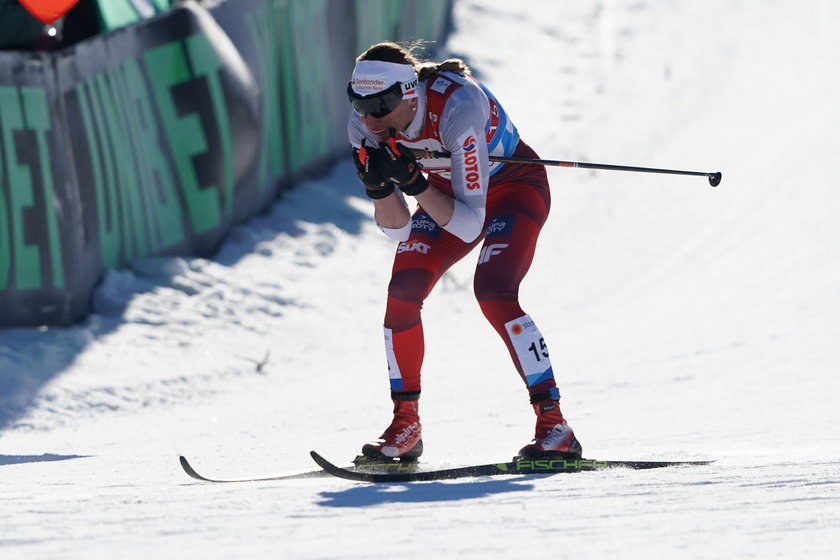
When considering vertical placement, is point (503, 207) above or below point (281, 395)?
above

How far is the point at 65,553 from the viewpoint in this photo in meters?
3.32

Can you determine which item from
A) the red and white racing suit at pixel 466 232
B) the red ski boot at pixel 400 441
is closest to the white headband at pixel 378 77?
the red and white racing suit at pixel 466 232

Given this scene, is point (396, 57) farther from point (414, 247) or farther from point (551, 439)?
point (551, 439)

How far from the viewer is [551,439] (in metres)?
4.81

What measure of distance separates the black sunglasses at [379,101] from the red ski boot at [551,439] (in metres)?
1.27

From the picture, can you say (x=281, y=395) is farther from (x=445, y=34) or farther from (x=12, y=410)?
(x=445, y=34)

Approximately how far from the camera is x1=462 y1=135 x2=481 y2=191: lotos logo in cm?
473

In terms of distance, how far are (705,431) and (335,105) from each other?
23.3 feet

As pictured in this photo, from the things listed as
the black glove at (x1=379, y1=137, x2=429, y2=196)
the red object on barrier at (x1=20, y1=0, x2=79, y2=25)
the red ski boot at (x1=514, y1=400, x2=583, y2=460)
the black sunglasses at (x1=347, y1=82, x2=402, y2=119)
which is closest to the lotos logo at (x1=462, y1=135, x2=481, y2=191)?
the black glove at (x1=379, y1=137, x2=429, y2=196)

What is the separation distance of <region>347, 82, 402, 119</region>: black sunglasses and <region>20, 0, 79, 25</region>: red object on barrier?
3366 mm

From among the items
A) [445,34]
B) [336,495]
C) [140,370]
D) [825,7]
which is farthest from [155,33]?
[825,7]

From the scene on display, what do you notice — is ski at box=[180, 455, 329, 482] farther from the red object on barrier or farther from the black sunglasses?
Answer: the red object on barrier

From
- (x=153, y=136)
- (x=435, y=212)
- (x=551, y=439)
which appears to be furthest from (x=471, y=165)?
(x=153, y=136)

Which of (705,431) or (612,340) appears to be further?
(612,340)
